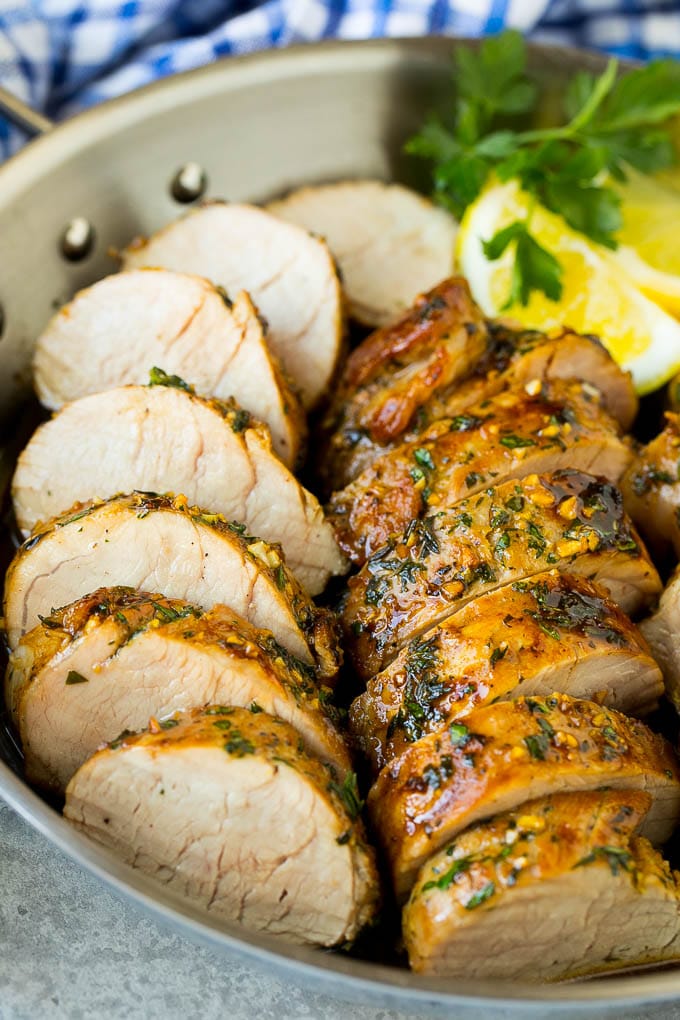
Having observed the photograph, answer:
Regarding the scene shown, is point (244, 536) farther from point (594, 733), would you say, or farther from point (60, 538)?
point (594, 733)

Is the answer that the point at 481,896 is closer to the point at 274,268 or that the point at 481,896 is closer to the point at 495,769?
the point at 495,769

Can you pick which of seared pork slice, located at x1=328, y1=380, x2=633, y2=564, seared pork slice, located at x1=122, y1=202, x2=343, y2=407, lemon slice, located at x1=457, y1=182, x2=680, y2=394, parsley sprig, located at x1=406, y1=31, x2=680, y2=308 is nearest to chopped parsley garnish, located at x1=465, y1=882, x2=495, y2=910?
seared pork slice, located at x1=328, y1=380, x2=633, y2=564

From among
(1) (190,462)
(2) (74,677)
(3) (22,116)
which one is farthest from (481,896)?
(3) (22,116)

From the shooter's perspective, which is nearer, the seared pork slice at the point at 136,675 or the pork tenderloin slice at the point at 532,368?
the seared pork slice at the point at 136,675

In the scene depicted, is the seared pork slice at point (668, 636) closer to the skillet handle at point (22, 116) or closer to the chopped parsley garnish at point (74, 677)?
the chopped parsley garnish at point (74, 677)

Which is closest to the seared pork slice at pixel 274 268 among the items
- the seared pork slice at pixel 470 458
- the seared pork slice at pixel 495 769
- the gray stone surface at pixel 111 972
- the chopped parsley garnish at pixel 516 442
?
the seared pork slice at pixel 470 458

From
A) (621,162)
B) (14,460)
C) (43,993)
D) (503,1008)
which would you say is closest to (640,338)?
(621,162)
